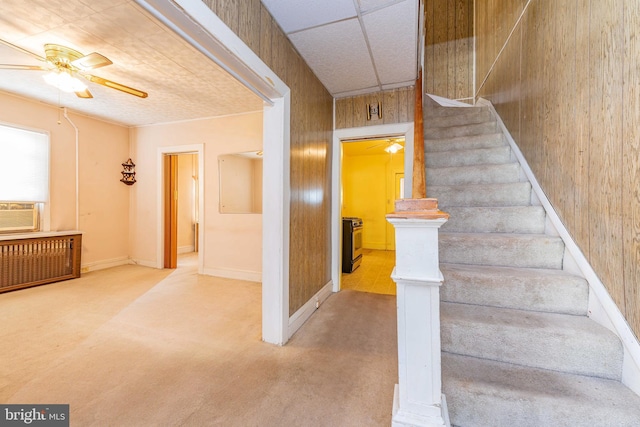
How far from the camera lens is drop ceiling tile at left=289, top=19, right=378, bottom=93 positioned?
195 centimetres

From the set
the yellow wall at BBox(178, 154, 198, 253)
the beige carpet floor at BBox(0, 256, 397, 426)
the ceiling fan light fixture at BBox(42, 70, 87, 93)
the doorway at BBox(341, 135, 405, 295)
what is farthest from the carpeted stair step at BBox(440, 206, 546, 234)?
the yellow wall at BBox(178, 154, 198, 253)

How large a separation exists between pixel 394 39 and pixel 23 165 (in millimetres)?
4765

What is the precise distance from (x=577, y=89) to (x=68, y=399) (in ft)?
10.8

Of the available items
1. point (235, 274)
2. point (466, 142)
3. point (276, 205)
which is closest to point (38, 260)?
point (235, 274)

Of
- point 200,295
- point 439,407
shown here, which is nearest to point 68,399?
point 200,295

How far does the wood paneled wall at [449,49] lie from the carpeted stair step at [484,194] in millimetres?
2521

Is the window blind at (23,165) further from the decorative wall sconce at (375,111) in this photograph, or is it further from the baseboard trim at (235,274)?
the decorative wall sconce at (375,111)

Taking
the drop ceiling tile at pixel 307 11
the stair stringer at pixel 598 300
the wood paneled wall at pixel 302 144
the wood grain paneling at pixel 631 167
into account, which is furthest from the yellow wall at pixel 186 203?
the wood grain paneling at pixel 631 167

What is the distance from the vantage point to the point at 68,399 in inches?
54.1

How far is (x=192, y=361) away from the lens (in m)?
1.73

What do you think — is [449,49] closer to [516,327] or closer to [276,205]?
[276,205]

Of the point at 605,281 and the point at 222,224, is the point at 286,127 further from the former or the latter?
the point at 222,224

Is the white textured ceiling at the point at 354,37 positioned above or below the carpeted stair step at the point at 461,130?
above

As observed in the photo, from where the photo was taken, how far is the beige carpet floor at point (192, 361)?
1316 mm
